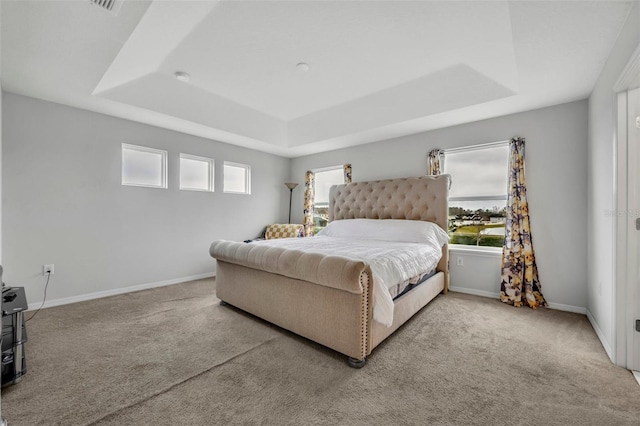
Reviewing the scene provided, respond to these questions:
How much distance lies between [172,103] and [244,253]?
7.24 feet

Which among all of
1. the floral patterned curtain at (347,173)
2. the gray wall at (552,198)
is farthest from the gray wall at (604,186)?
the floral patterned curtain at (347,173)

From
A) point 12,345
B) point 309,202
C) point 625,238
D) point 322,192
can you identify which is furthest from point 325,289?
point 322,192

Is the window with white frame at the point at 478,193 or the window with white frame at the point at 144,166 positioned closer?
the window with white frame at the point at 478,193

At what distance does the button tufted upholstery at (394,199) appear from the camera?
376 centimetres

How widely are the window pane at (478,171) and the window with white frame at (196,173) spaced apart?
3.77m

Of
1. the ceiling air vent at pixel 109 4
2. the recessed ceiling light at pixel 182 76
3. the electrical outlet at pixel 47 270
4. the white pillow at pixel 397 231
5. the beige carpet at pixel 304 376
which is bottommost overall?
the beige carpet at pixel 304 376

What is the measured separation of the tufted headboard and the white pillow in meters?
0.24

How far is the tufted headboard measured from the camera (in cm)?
373

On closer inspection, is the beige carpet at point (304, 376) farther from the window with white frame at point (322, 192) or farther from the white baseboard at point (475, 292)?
the window with white frame at point (322, 192)

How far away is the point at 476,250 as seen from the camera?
12.0 ft

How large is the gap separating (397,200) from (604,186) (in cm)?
219

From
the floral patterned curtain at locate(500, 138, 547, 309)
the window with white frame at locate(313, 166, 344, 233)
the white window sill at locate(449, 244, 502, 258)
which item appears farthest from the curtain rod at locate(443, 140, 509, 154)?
the window with white frame at locate(313, 166, 344, 233)

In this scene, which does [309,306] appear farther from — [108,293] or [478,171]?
[478,171]

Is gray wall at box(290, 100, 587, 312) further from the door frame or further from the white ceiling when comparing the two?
the door frame
